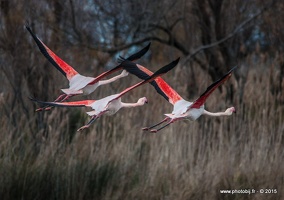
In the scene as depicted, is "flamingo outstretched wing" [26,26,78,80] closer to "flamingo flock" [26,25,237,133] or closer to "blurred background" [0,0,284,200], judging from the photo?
"flamingo flock" [26,25,237,133]

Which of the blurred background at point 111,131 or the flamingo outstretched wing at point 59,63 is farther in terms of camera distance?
the blurred background at point 111,131

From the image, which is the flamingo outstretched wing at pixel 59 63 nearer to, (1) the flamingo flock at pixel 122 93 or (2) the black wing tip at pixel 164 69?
(1) the flamingo flock at pixel 122 93

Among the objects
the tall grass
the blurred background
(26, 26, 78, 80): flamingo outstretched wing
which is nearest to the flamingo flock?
(26, 26, 78, 80): flamingo outstretched wing

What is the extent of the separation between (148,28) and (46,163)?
7.33ft

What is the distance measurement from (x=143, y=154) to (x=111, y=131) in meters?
0.40

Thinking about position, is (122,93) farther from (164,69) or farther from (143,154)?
(143,154)

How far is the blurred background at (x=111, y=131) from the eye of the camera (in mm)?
5492

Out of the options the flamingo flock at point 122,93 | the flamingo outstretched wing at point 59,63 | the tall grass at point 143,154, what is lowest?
the flamingo flock at point 122,93

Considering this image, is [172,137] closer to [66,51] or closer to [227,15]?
[66,51]

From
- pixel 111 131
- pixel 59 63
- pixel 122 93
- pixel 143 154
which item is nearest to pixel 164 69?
pixel 122 93

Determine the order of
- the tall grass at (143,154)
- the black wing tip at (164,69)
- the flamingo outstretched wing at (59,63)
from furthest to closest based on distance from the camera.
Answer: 1. the tall grass at (143,154)
2. the flamingo outstretched wing at (59,63)
3. the black wing tip at (164,69)

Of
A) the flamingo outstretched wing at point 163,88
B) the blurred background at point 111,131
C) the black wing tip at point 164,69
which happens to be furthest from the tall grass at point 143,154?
the black wing tip at point 164,69

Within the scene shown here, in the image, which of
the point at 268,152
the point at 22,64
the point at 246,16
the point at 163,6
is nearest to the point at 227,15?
the point at 246,16

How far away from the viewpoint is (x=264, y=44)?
7.75 meters
